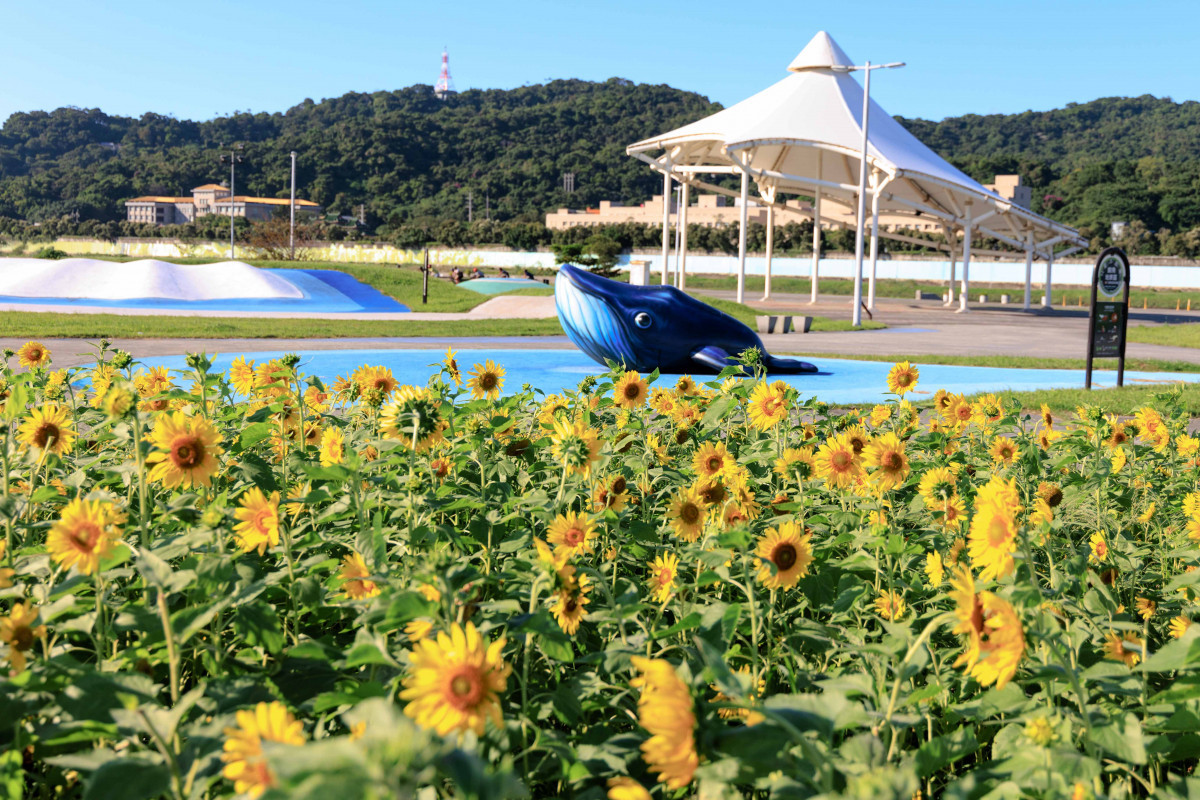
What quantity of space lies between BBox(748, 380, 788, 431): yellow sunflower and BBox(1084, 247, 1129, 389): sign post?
9841 millimetres

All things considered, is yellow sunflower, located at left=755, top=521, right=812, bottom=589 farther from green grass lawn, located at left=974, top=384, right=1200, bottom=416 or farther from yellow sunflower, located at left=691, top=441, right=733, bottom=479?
green grass lawn, located at left=974, top=384, right=1200, bottom=416

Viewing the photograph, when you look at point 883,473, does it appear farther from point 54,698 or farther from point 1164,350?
point 1164,350

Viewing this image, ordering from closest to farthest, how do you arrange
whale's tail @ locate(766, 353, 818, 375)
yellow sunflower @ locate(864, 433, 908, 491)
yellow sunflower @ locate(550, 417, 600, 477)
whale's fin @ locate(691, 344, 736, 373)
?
yellow sunflower @ locate(550, 417, 600, 477)
yellow sunflower @ locate(864, 433, 908, 491)
whale's fin @ locate(691, 344, 736, 373)
whale's tail @ locate(766, 353, 818, 375)

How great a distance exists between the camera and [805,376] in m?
14.0

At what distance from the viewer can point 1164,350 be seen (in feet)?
63.0

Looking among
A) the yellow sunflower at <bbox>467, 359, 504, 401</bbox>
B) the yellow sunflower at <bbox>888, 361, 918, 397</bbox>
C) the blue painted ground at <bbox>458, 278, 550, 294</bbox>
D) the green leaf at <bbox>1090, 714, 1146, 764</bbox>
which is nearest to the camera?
the green leaf at <bbox>1090, 714, 1146, 764</bbox>

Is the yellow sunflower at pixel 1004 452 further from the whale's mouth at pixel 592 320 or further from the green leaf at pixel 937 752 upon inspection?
the whale's mouth at pixel 592 320

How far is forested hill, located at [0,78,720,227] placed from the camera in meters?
105

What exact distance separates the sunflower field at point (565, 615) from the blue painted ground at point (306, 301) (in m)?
25.0

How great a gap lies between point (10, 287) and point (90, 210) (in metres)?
85.6

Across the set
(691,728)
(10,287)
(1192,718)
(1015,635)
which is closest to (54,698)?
(691,728)

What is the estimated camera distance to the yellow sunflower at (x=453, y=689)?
100cm

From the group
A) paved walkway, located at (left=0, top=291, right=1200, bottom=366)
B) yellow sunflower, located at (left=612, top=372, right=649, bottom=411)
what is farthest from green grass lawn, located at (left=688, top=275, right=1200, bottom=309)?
yellow sunflower, located at (left=612, top=372, right=649, bottom=411)

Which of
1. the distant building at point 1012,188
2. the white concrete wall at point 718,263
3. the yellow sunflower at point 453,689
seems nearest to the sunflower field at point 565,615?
the yellow sunflower at point 453,689
